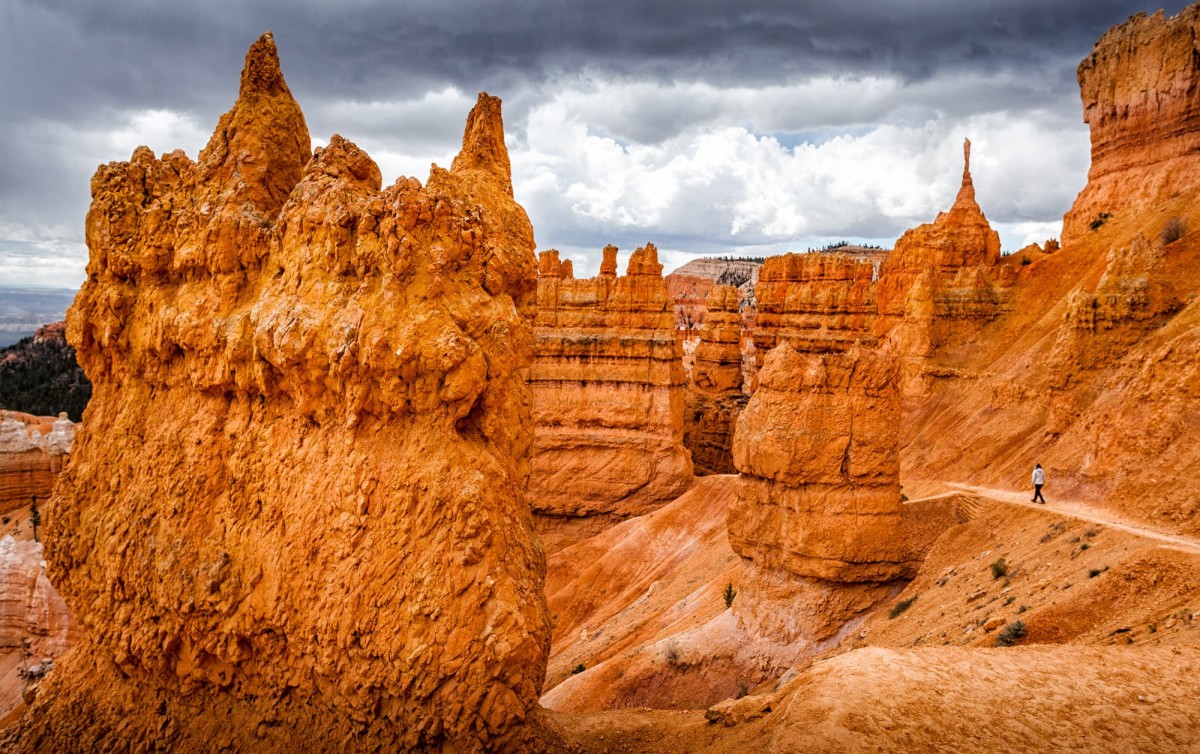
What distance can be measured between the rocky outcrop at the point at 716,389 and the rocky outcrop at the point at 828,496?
23.7m

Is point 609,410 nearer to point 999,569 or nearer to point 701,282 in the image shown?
point 999,569

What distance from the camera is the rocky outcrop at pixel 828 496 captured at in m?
17.3

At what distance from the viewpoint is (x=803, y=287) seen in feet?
129

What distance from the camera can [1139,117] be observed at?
4372 cm

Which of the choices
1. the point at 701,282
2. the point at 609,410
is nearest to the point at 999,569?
the point at 609,410

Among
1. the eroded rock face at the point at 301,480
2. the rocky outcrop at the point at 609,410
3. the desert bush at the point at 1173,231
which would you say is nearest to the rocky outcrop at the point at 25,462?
the rocky outcrop at the point at 609,410

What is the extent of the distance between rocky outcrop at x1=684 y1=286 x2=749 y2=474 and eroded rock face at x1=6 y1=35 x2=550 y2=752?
3093 cm

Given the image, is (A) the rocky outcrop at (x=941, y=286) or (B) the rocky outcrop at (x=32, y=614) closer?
(B) the rocky outcrop at (x=32, y=614)

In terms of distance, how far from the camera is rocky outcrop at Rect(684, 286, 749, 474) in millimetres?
42250

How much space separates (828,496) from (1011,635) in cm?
515

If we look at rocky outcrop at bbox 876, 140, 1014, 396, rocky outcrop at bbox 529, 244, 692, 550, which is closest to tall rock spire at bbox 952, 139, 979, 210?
rocky outcrop at bbox 876, 140, 1014, 396

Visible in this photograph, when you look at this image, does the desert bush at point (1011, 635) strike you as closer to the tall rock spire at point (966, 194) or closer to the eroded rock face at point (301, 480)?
the eroded rock face at point (301, 480)

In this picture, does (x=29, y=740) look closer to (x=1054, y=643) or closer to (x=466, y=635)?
(x=466, y=635)

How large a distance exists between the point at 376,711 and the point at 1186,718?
8645mm
